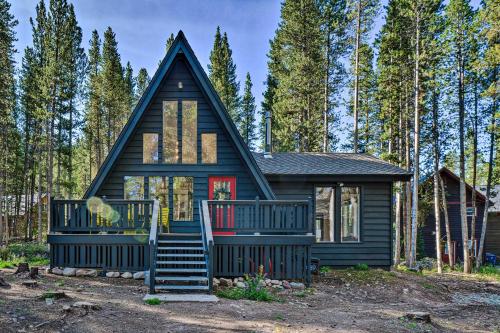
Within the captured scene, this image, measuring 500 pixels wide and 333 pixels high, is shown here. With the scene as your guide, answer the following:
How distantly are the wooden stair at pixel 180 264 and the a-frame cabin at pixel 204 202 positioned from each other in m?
0.03

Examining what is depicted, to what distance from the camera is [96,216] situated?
32.5 feet

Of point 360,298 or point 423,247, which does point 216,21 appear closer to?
point 423,247

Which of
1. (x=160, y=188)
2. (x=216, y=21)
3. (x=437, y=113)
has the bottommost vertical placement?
(x=160, y=188)

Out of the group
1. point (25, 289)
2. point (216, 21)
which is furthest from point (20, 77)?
point (25, 289)

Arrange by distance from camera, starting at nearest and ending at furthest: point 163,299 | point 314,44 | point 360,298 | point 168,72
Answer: point 163,299 < point 360,298 < point 168,72 < point 314,44

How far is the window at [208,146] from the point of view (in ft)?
38.9

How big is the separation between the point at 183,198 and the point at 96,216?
104 inches

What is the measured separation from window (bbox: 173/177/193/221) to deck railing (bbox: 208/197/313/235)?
81.2 inches

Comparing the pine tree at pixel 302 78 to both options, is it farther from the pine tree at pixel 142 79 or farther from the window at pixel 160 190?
the pine tree at pixel 142 79

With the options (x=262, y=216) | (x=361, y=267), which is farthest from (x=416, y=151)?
(x=262, y=216)

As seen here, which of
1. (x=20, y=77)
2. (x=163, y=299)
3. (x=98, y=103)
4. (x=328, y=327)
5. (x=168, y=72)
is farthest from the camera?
(x=98, y=103)

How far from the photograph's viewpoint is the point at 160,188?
38.6 ft

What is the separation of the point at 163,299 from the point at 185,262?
1.60 m

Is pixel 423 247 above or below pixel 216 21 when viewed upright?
below
